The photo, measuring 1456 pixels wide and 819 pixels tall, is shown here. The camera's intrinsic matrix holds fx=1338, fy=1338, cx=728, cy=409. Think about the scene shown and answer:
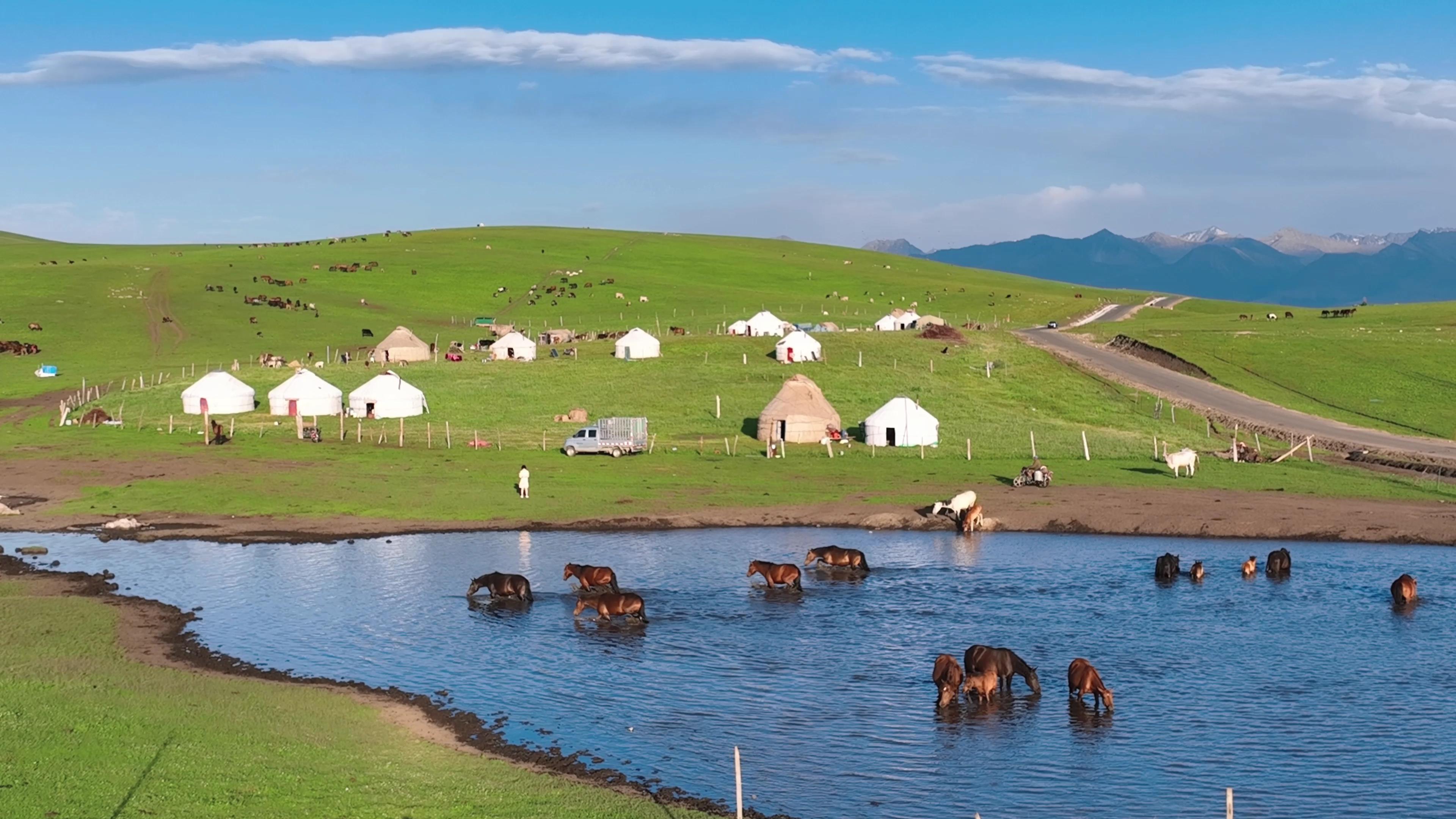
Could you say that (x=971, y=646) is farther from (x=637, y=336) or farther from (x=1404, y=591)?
(x=637, y=336)

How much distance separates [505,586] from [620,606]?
3.90m

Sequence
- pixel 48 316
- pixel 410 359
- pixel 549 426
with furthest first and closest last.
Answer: pixel 48 316 → pixel 410 359 → pixel 549 426

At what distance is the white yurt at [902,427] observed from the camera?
64625 mm

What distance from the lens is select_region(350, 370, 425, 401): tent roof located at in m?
74.0

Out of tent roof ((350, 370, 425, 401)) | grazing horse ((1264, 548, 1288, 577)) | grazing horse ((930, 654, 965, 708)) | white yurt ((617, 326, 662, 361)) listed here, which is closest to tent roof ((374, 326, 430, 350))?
white yurt ((617, 326, 662, 361))

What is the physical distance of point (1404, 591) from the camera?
32.9 metres

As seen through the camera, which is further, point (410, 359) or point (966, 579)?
point (410, 359)

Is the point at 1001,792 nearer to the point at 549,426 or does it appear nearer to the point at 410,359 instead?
the point at 549,426

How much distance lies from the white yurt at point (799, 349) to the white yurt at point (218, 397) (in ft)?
115

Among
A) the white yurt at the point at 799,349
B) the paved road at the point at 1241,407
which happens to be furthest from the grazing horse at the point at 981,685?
the white yurt at the point at 799,349

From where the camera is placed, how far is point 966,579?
120 feet

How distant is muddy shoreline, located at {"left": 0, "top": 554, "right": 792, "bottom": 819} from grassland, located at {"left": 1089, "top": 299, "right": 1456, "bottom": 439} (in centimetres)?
6192

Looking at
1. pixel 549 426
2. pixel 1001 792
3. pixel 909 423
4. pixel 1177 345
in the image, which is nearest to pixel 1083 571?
pixel 1001 792

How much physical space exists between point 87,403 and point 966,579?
58.0 m
